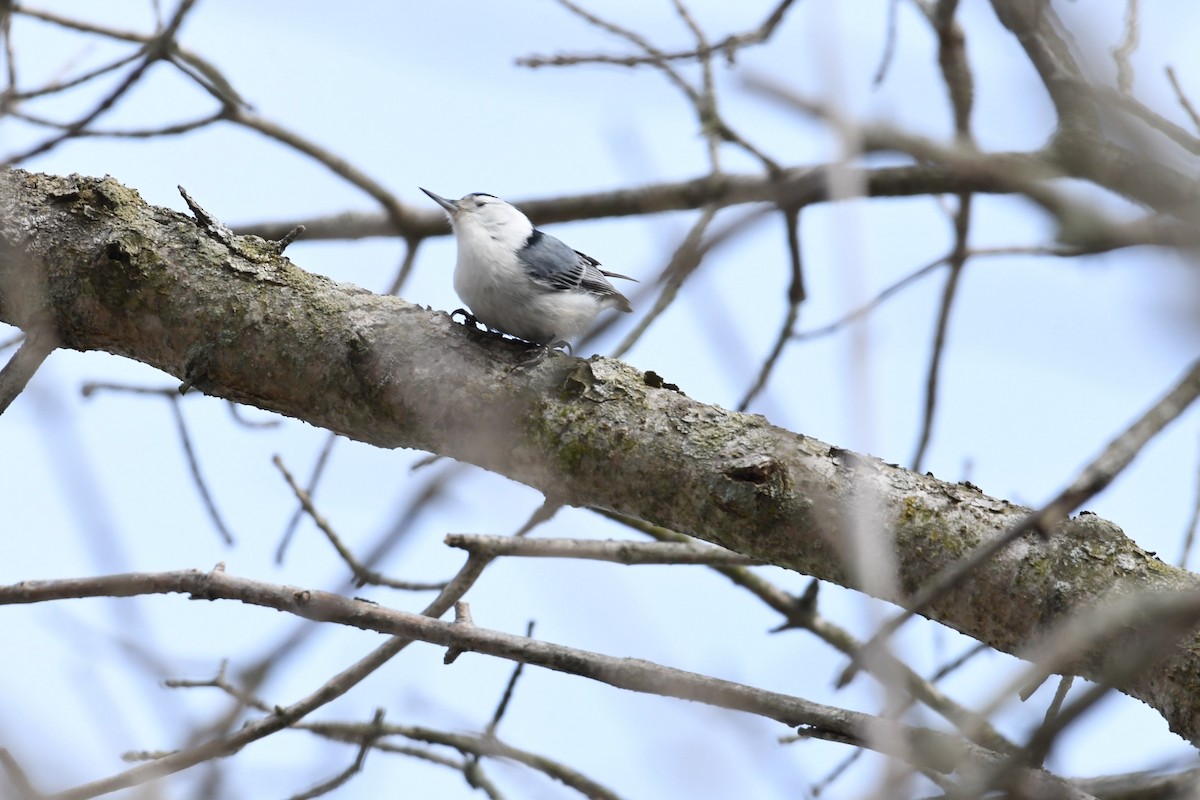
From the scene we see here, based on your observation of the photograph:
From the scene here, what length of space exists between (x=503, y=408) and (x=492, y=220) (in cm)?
154

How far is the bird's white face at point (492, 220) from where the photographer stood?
360 centimetres

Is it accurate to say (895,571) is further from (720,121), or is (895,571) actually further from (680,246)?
(720,121)

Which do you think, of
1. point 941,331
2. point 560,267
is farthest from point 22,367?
point 941,331

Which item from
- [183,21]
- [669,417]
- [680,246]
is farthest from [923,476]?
[183,21]

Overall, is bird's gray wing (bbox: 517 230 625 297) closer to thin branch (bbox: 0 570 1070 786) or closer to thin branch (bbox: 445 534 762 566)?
thin branch (bbox: 445 534 762 566)

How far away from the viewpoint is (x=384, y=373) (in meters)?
2.35

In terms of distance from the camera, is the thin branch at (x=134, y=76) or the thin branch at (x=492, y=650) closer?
the thin branch at (x=492, y=650)

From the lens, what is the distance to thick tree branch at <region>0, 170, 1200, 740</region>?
223cm

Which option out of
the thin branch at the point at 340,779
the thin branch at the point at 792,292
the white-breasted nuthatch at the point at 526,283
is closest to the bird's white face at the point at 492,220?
the white-breasted nuthatch at the point at 526,283

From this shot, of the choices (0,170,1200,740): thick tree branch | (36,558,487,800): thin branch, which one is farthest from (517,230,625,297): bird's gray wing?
(36,558,487,800): thin branch

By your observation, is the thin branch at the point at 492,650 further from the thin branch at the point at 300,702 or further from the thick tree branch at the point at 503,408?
the thick tree branch at the point at 503,408

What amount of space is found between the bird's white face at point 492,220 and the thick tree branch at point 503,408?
1.17m

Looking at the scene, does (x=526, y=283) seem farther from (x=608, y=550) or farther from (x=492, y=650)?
(x=492, y=650)

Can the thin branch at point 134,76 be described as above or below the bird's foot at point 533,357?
above
